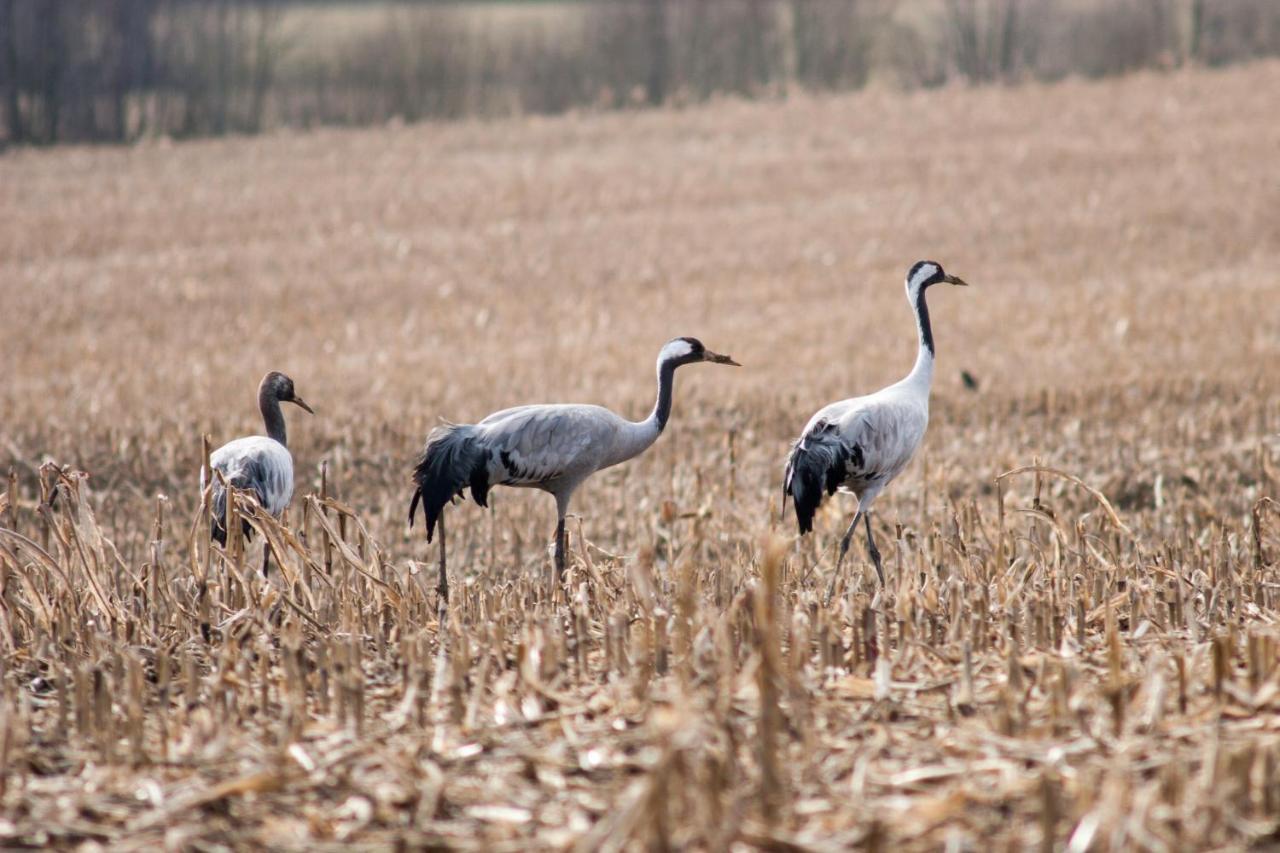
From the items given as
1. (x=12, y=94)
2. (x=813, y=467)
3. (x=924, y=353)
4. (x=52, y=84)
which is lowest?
(x=813, y=467)

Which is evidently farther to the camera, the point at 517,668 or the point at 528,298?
the point at 528,298

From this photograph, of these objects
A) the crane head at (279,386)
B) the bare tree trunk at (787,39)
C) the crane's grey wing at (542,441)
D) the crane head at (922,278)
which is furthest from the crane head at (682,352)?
the bare tree trunk at (787,39)

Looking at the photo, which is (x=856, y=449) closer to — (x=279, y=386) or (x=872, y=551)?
(x=872, y=551)

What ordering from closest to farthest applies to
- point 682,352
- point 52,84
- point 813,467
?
point 813,467 → point 682,352 → point 52,84

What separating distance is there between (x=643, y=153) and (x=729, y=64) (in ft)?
44.9

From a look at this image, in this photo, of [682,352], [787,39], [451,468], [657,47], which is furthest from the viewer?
[787,39]

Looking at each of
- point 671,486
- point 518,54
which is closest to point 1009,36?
point 518,54

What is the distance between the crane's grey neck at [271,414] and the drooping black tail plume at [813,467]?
2848 mm

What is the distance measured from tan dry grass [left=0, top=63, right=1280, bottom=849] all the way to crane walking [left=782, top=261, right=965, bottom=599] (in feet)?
0.85

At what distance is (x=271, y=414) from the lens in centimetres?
805

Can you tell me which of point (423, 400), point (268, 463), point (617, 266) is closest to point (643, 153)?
point (617, 266)

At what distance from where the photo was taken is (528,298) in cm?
1533

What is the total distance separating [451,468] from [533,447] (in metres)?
0.39

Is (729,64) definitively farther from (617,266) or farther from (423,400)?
(423,400)
